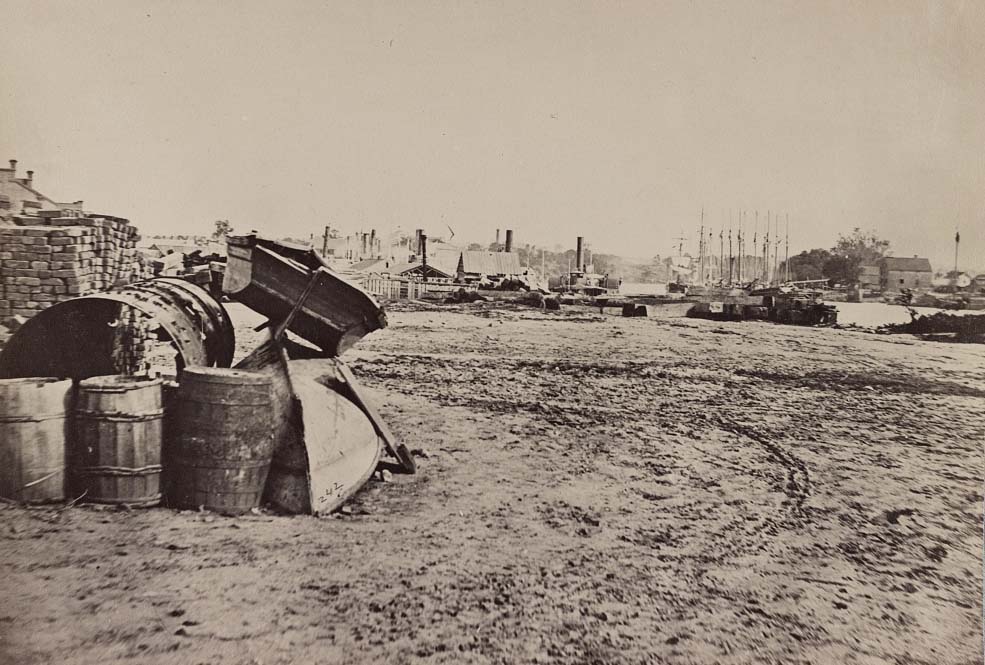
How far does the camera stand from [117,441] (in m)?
4.23

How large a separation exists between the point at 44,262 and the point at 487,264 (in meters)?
51.4

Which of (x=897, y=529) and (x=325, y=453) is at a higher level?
(x=325, y=453)

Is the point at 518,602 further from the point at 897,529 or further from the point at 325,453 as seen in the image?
the point at 897,529

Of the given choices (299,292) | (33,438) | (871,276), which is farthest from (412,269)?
(33,438)

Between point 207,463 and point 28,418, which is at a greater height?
point 28,418

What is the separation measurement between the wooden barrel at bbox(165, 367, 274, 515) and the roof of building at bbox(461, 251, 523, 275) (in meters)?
52.5

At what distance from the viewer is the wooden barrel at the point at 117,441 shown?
4.20m

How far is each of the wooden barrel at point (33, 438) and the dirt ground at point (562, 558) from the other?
0.17 meters

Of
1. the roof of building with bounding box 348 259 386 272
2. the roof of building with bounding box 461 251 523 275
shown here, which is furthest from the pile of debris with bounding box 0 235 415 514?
the roof of building with bounding box 348 259 386 272

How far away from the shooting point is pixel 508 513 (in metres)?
5.13

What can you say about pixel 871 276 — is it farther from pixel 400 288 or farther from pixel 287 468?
pixel 287 468

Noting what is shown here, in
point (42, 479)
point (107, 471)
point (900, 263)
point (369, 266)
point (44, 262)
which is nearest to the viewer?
point (42, 479)

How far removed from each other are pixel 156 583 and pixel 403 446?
8.77ft

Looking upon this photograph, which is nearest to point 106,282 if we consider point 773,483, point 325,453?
point 325,453
